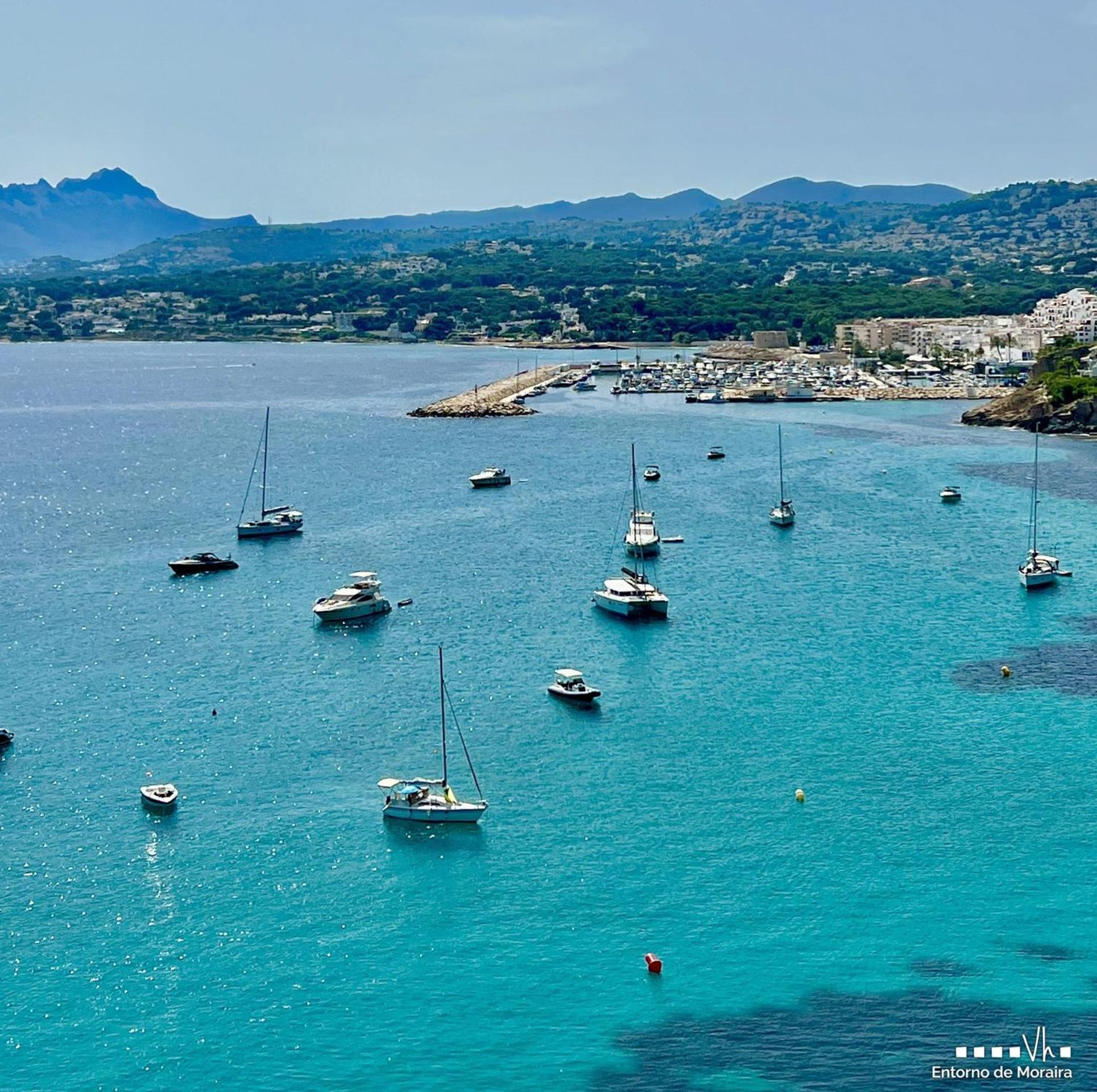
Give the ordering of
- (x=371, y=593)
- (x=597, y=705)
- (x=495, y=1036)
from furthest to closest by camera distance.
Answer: (x=371, y=593)
(x=597, y=705)
(x=495, y=1036)

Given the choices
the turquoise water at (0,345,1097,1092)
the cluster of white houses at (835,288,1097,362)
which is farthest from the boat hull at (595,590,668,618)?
the cluster of white houses at (835,288,1097,362)

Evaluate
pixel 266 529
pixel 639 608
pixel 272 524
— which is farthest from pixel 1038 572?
pixel 266 529

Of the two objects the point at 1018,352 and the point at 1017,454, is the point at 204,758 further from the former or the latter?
the point at 1018,352

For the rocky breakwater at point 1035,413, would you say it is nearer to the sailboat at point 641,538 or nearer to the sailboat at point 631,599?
the sailboat at point 641,538

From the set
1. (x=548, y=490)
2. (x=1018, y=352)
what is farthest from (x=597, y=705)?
(x=1018, y=352)

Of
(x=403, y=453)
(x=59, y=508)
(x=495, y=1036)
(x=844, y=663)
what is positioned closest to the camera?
(x=495, y=1036)

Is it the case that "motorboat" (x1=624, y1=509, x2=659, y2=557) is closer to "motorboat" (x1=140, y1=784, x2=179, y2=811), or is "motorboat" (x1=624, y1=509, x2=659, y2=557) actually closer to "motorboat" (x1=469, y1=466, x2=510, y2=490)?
"motorboat" (x1=469, y1=466, x2=510, y2=490)

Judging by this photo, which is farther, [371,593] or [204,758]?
[371,593]
